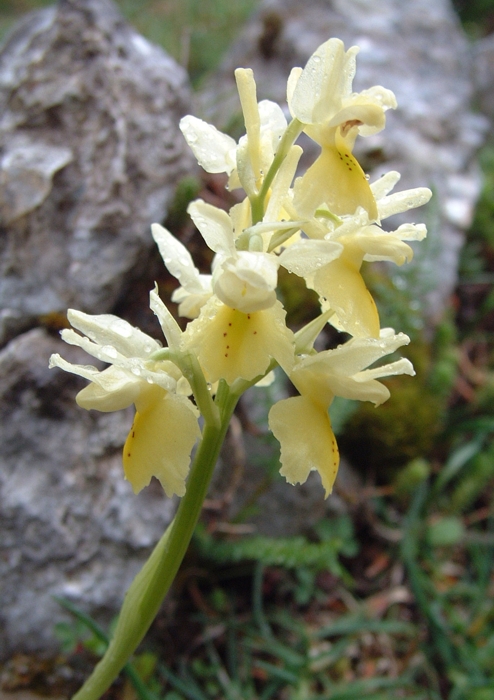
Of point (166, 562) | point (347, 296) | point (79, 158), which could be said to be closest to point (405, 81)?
point (79, 158)

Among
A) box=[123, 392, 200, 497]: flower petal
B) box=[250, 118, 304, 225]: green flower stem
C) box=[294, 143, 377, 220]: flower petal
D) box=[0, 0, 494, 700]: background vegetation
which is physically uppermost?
box=[250, 118, 304, 225]: green flower stem

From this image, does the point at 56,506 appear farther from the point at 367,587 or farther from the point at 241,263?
the point at 367,587

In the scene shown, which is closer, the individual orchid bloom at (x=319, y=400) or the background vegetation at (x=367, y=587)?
the individual orchid bloom at (x=319, y=400)

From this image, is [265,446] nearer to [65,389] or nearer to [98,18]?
[65,389]

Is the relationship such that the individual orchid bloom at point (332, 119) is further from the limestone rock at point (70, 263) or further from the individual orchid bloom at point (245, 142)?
the limestone rock at point (70, 263)

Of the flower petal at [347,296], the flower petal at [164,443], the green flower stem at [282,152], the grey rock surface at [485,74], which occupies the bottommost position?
the grey rock surface at [485,74]

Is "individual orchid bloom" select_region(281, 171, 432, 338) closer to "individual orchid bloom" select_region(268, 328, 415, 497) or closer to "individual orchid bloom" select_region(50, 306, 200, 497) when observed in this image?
"individual orchid bloom" select_region(268, 328, 415, 497)

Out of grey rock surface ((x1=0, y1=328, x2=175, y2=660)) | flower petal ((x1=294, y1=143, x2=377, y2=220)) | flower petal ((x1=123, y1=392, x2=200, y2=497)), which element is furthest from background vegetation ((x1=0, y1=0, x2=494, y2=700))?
flower petal ((x1=294, y1=143, x2=377, y2=220))

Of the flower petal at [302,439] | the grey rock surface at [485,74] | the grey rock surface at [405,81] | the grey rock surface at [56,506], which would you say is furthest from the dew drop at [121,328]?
the grey rock surface at [485,74]
